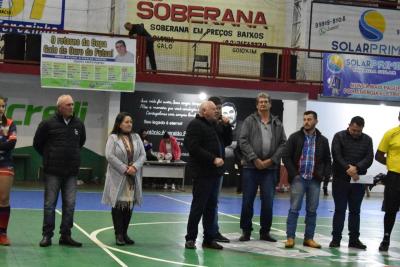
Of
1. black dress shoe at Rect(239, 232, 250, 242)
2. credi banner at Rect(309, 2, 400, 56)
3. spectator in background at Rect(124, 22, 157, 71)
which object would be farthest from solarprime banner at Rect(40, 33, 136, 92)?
black dress shoe at Rect(239, 232, 250, 242)

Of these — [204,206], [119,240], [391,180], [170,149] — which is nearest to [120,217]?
[119,240]

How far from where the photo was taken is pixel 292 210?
31.4 ft

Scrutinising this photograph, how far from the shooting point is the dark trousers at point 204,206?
356 inches

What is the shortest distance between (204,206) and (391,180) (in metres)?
2.84

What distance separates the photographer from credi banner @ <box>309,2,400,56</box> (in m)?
24.7

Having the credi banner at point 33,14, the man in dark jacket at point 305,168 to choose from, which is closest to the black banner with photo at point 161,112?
the credi banner at point 33,14

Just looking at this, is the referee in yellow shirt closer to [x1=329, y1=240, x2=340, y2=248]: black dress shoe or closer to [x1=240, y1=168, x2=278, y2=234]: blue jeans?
[x1=329, y1=240, x2=340, y2=248]: black dress shoe

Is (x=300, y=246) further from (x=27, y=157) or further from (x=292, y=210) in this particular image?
(x=27, y=157)

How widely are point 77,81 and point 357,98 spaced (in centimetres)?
889

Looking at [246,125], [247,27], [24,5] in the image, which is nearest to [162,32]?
[247,27]

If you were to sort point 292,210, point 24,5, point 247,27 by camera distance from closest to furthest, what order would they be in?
point 292,210
point 24,5
point 247,27

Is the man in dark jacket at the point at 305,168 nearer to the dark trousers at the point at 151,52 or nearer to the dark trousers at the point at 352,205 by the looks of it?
the dark trousers at the point at 352,205

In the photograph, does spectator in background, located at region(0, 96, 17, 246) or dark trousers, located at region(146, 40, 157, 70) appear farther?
dark trousers, located at region(146, 40, 157, 70)

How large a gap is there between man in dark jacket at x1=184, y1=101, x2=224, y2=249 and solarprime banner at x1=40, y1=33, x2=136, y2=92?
10884 mm
